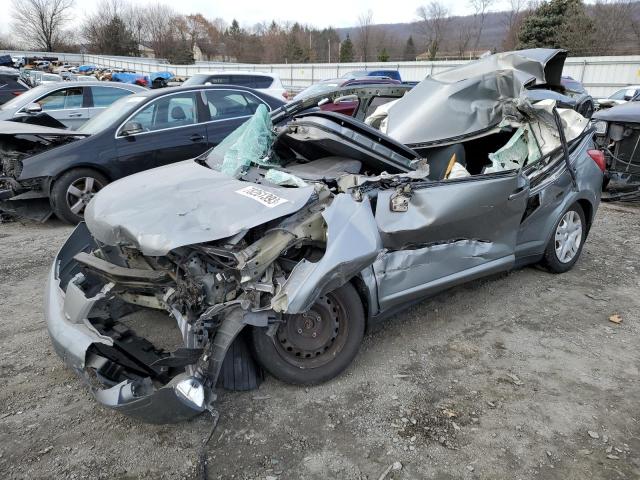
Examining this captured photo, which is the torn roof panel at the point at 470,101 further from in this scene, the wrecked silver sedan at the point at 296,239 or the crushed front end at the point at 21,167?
the crushed front end at the point at 21,167

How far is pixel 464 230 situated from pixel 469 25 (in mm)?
62461

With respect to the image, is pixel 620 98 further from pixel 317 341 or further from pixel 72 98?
pixel 317 341

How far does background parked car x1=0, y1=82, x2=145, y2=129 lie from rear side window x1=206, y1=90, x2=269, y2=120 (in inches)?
109

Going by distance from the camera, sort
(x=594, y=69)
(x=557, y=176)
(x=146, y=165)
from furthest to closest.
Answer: (x=594, y=69) < (x=146, y=165) < (x=557, y=176)

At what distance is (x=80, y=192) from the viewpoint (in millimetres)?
6191

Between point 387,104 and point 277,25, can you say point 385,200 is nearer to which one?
point 387,104

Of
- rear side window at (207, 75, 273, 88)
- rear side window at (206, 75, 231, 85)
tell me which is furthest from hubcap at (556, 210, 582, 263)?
rear side window at (206, 75, 231, 85)

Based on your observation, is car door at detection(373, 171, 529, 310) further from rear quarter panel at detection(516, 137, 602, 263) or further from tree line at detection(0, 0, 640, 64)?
tree line at detection(0, 0, 640, 64)

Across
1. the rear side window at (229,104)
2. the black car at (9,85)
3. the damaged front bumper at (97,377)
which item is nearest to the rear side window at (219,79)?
the black car at (9,85)

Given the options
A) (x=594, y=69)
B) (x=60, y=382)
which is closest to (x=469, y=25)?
(x=594, y=69)

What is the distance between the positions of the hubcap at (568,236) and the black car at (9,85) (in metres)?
13.4

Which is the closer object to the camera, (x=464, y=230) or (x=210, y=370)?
(x=210, y=370)

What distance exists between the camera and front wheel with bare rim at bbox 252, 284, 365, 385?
2.81m

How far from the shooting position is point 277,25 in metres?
88.9
